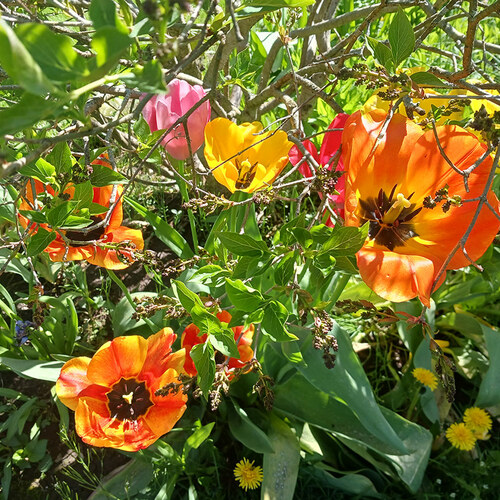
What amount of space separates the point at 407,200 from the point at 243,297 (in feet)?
Answer: 1.25

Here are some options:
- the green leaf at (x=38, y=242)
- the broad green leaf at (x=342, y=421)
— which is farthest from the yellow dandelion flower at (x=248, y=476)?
the green leaf at (x=38, y=242)

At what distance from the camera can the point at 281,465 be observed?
4.14ft

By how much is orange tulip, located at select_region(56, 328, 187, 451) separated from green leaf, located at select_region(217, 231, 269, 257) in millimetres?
371

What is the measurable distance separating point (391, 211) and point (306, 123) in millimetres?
1045

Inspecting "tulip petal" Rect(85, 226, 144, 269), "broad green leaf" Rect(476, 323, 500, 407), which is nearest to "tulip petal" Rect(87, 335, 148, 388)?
"tulip petal" Rect(85, 226, 144, 269)

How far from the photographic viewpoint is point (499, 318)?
1.79m

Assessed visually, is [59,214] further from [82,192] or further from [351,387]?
[351,387]

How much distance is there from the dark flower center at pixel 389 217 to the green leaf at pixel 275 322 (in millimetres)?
252

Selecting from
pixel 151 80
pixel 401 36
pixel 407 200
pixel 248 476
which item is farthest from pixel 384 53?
pixel 248 476

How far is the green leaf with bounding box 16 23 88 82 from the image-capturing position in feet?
1.07

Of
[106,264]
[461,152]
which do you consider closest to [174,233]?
[106,264]

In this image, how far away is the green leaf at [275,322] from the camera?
2.46 feet

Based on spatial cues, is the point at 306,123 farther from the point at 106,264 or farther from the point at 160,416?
the point at 160,416

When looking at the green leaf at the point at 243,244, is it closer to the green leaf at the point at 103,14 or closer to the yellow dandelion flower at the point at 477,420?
the green leaf at the point at 103,14
